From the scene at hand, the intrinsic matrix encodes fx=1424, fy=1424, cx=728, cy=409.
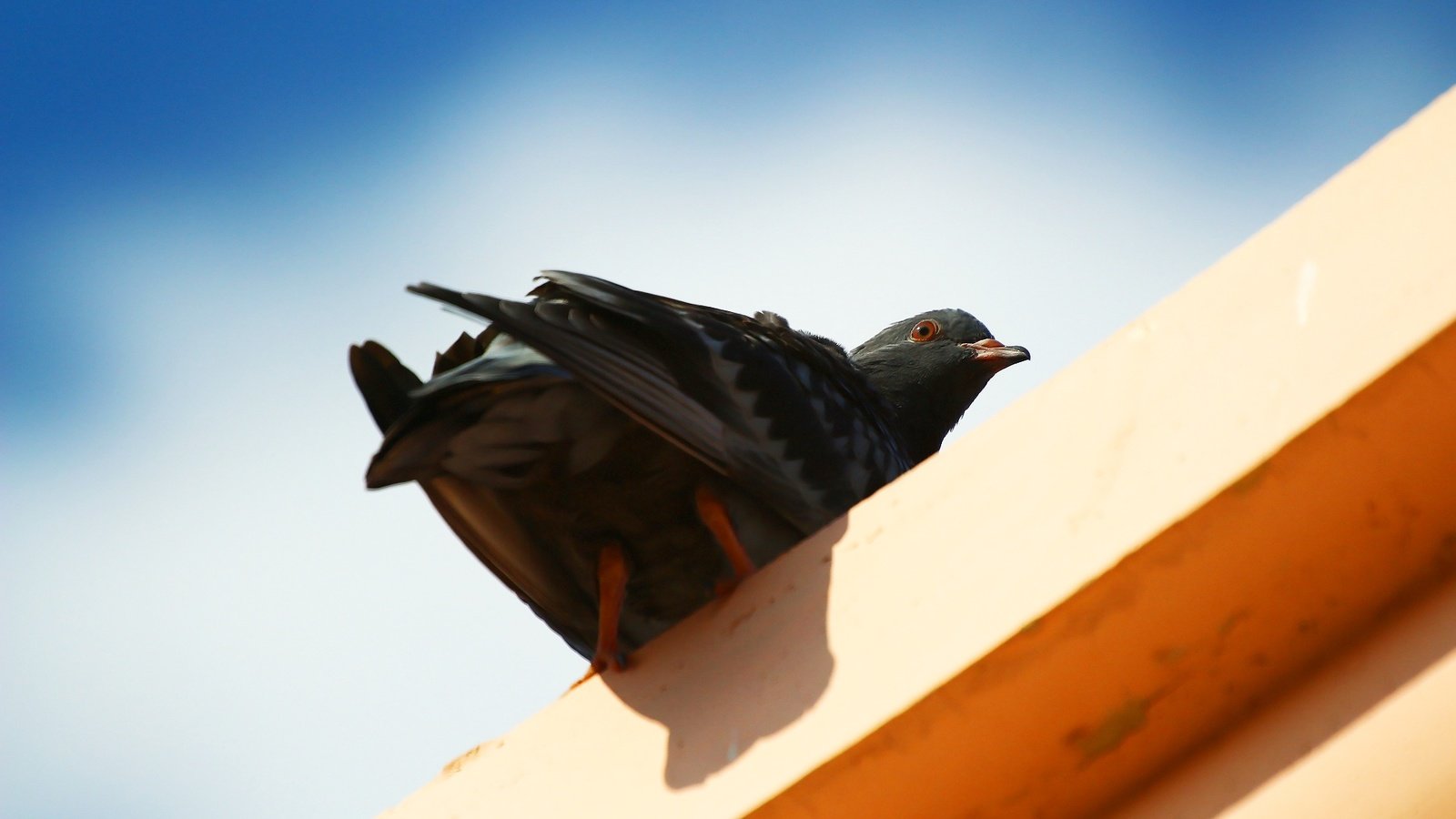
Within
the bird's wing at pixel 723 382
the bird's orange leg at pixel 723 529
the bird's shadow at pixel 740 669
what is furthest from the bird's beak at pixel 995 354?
the bird's shadow at pixel 740 669

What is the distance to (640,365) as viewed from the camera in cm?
411

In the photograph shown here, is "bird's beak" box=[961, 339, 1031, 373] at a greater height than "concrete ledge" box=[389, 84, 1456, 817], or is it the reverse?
"concrete ledge" box=[389, 84, 1456, 817]

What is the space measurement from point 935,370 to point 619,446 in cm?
321

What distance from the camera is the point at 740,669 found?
3305 millimetres

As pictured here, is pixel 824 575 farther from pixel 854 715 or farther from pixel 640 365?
pixel 640 365

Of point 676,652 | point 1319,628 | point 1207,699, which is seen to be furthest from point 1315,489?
point 676,652

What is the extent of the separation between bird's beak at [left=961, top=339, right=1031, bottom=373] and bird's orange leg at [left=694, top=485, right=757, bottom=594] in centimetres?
307

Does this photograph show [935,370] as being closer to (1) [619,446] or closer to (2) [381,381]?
(1) [619,446]

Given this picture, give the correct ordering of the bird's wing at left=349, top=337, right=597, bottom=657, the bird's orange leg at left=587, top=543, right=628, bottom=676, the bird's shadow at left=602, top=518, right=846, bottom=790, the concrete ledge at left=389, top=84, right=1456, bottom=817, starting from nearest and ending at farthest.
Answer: the concrete ledge at left=389, top=84, right=1456, bottom=817 → the bird's shadow at left=602, top=518, right=846, bottom=790 → the bird's wing at left=349, top=337, right=597, bottom=657 → the bird's orange leg at left=587, top=543, right=628, bottom=676

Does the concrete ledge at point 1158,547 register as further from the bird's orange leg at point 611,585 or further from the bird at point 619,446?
the bird's orange leg at point 611,585

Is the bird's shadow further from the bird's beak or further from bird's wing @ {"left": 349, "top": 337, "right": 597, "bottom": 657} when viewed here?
the bird's beak

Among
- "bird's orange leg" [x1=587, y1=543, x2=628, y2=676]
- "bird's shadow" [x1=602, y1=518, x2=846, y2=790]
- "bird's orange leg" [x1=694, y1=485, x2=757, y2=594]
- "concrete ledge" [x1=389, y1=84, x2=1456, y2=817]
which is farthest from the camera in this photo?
"bird's orange leg" [x1=587, y1=543, x2=628, y2=676]

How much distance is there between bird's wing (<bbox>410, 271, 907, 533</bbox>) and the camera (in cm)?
388

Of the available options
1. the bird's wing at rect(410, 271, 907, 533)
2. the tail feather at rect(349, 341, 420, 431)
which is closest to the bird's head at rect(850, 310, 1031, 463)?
the bird's wing at rect(410, 271, 907, 533)
